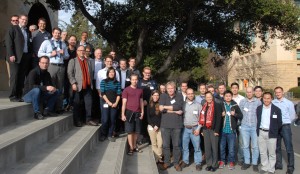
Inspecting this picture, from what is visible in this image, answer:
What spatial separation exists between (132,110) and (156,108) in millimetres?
647

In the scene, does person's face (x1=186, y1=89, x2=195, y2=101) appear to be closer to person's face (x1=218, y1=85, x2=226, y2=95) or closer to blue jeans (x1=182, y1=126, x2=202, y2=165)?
blue jeans (x1=182, y1=126, x2=202, y2=165)

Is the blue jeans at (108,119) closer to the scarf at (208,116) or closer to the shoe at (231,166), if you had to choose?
the scarf at (208,116)

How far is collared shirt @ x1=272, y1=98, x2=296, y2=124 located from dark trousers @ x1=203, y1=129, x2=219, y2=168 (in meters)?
1.72

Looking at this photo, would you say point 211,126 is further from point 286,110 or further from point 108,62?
point 108,62

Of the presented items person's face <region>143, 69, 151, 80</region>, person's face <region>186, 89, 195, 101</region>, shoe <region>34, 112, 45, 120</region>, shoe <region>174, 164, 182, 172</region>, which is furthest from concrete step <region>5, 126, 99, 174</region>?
person's face <region>186, 89, 195, 101</region>

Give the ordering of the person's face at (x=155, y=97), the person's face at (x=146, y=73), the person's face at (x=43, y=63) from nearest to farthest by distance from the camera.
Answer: the person's face at (x=43, y=63), the person's face at (x=155, y=97), the person's face at (x=146, y=73)

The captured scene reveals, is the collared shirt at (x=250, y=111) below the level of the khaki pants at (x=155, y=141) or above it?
above

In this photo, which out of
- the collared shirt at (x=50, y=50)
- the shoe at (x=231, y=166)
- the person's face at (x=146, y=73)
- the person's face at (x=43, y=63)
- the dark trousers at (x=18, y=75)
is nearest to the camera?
the person's face at (x=43, y=63)

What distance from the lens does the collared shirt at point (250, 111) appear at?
901 cm

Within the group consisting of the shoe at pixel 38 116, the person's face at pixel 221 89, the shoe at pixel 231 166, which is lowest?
the shoe at pixel 231 166

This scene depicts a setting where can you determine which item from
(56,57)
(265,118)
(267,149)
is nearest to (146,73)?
(56,57)

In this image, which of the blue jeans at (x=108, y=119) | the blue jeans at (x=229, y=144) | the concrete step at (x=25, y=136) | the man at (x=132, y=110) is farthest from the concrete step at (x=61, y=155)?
the blue jeans at (x=229, y=144)

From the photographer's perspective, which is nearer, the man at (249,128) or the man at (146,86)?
the man at (249,128)

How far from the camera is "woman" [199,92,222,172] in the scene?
29.0ft
